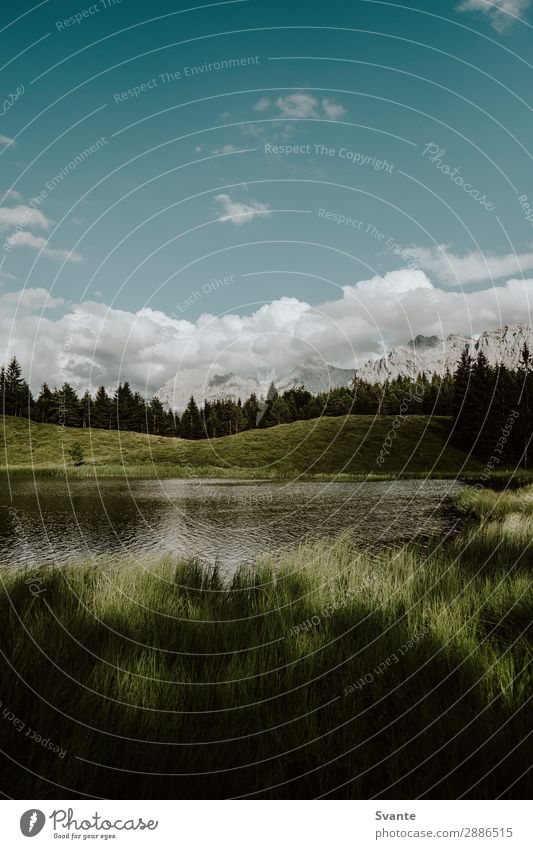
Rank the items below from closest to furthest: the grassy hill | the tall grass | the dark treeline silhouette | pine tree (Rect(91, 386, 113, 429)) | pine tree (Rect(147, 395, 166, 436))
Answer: the tall grass, the grassy hill, the dark treeline silhouette, pine tree (Rect(91, 386, 113, 429)), pine tree (Rect(147, 395, 166, 436))

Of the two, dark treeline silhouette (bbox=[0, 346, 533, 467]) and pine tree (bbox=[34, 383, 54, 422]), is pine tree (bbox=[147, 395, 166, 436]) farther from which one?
pine tree (bbox=[34, 383, 54, 422])

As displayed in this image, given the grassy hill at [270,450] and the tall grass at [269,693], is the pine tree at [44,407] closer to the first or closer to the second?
the grassy hill at [270,450]

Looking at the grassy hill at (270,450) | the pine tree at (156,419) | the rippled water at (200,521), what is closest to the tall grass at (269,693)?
the rippled water at (200,521)

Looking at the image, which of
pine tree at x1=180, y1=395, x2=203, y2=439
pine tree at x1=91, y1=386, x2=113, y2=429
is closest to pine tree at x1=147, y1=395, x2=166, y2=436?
pine tree at x1=180, y1=395, x2=203, y2=439

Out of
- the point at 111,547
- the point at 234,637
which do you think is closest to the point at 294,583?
the point at 234,637

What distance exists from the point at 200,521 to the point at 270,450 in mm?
49320

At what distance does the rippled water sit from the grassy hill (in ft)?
77.5

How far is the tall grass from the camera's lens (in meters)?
2.74

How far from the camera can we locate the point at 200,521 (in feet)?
59.8

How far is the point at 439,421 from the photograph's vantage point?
8588 cm

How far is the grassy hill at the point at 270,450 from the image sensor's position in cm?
5762

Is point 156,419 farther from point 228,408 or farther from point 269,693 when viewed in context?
point 269,693

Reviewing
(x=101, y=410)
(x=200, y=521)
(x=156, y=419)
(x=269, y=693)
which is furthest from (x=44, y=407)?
(x=269, y=693)
